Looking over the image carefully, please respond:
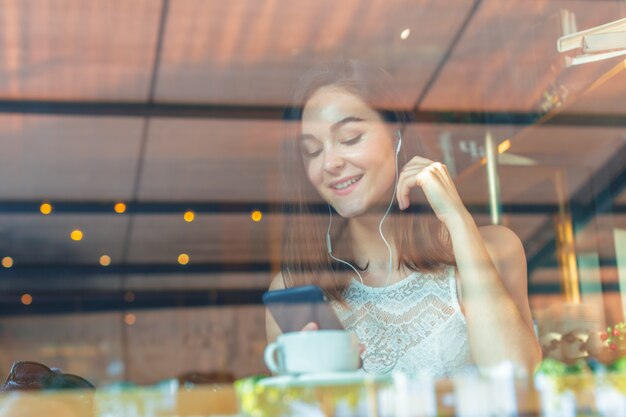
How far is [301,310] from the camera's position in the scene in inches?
36.0

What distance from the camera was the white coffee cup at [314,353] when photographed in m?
0.84

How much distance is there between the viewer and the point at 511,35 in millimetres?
2434

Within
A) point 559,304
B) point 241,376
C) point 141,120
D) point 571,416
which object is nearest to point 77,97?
point 141,120

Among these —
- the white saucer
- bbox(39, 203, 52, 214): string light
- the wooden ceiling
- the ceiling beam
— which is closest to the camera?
the white saucer

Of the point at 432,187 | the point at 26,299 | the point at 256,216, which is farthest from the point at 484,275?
the point at 256,216

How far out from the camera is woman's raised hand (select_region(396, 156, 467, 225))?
118cm

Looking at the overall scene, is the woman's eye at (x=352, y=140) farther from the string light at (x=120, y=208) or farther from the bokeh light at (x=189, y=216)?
the bokeh light at (x=189, y=216)

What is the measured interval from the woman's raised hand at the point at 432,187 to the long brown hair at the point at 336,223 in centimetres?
2

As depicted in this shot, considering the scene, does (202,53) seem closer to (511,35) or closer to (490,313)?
(511,35)

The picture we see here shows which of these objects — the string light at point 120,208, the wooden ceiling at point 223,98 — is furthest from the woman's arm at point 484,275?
the string light at point 120,208

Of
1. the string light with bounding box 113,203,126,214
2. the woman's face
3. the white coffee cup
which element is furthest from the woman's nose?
the string light with bounding box 113,203,126,214

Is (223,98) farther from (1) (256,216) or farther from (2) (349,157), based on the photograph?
(2) (349,157)

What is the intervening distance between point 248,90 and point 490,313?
3.19 feet

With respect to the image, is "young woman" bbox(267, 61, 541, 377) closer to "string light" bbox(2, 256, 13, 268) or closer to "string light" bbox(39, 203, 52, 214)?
"string light" bbox(2, 256, 13, 268)
